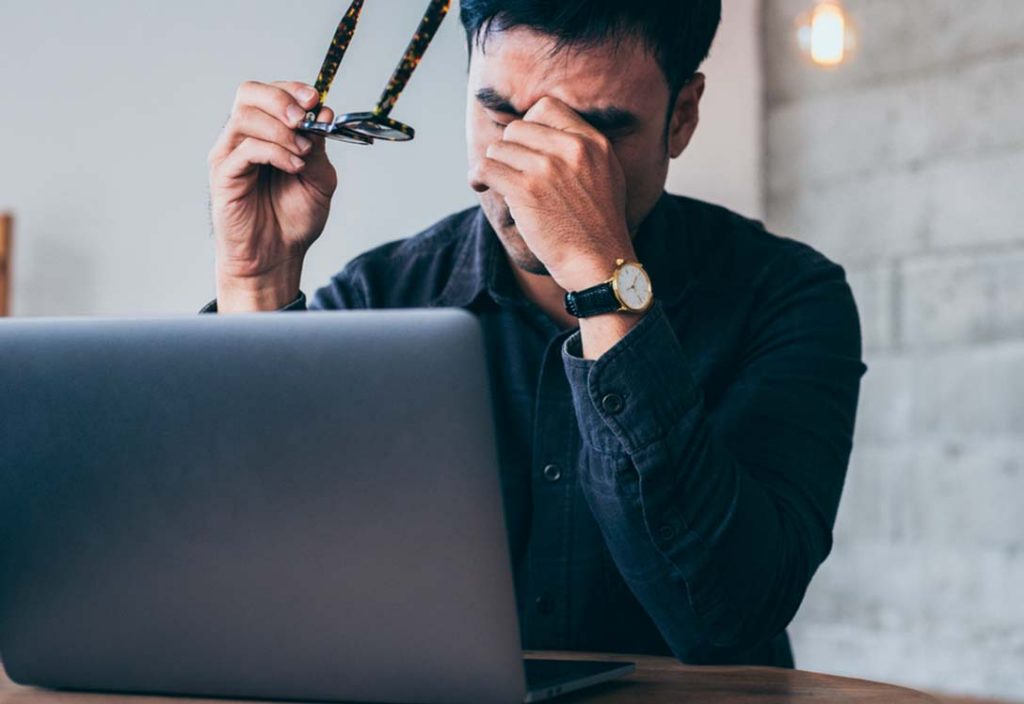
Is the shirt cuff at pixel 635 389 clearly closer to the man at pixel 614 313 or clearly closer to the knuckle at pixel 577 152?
the man at pixel 614 313

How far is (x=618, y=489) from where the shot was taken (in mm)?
967

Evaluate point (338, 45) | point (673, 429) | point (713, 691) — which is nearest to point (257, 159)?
point (338, 45)

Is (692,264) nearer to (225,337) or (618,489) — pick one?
(618,489)

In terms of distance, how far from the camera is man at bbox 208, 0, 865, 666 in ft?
3.19

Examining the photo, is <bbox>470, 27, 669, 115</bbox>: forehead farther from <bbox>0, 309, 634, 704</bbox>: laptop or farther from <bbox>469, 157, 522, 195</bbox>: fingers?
<bbox>0, 309, 634, 704</bbox>: laptop

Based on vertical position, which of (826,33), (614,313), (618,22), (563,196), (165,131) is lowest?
(614,313)

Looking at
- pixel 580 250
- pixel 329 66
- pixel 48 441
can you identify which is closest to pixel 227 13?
pixel 329 66

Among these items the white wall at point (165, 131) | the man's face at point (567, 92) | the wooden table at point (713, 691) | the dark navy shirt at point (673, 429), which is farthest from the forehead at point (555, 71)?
the white wall at point (165, 131)

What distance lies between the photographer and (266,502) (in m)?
0.67

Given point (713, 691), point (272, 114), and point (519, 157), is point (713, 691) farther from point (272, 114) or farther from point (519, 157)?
point (272, 114)

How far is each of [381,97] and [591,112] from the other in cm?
22

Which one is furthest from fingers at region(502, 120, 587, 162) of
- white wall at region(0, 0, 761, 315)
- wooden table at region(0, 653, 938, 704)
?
white wall at region(0, 0, 761, 315)

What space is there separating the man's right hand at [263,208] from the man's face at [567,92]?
17cm

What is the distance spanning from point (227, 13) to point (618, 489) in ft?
7.22
